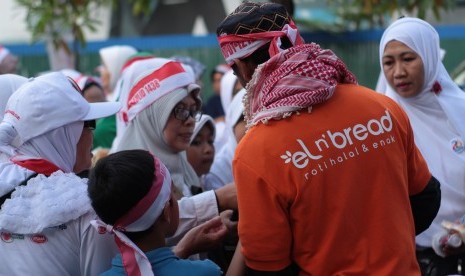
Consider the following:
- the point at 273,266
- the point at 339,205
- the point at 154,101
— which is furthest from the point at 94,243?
the point at 154,101

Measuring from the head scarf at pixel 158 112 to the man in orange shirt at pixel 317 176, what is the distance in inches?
57.7

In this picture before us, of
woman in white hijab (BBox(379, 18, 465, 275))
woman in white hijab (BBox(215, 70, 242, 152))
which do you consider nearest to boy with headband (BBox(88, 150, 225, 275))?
woman in white hijab (BBox(379, 18, 465, 275))

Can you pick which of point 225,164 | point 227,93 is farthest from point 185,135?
point 227,93

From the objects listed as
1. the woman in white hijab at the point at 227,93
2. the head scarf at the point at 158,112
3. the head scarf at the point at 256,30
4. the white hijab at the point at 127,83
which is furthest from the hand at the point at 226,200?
the woman in white hijab at the point at 227,93

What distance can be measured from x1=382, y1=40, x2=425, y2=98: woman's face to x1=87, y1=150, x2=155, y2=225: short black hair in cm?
223

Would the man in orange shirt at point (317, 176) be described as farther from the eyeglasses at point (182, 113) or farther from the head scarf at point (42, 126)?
the eyeglasses at point (182, 113)

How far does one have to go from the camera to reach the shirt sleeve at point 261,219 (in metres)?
3.01

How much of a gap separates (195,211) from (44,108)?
0.85 m

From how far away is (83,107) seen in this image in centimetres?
366

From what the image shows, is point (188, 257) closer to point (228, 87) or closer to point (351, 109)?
point (351, 109)

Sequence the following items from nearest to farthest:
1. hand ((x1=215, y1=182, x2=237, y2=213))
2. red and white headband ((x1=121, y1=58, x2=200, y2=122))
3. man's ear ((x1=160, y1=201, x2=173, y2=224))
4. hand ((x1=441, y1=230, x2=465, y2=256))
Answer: man's ear ((x1=160, y1=201, x2=173, y2=224)), hand ((x1=215, y1=182, x2=237, y2=213)), hand ((x1=441, y1=230, x2=465, y2=256)), red and white headband ((x1=121, y1=58, x2=200, y2=122))

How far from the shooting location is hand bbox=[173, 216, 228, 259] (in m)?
3.51

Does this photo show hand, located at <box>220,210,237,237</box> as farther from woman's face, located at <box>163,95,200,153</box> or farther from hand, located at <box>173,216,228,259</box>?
woman's face, located at <box>163,95,200,153</box>

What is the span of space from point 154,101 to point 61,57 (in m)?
9.39
